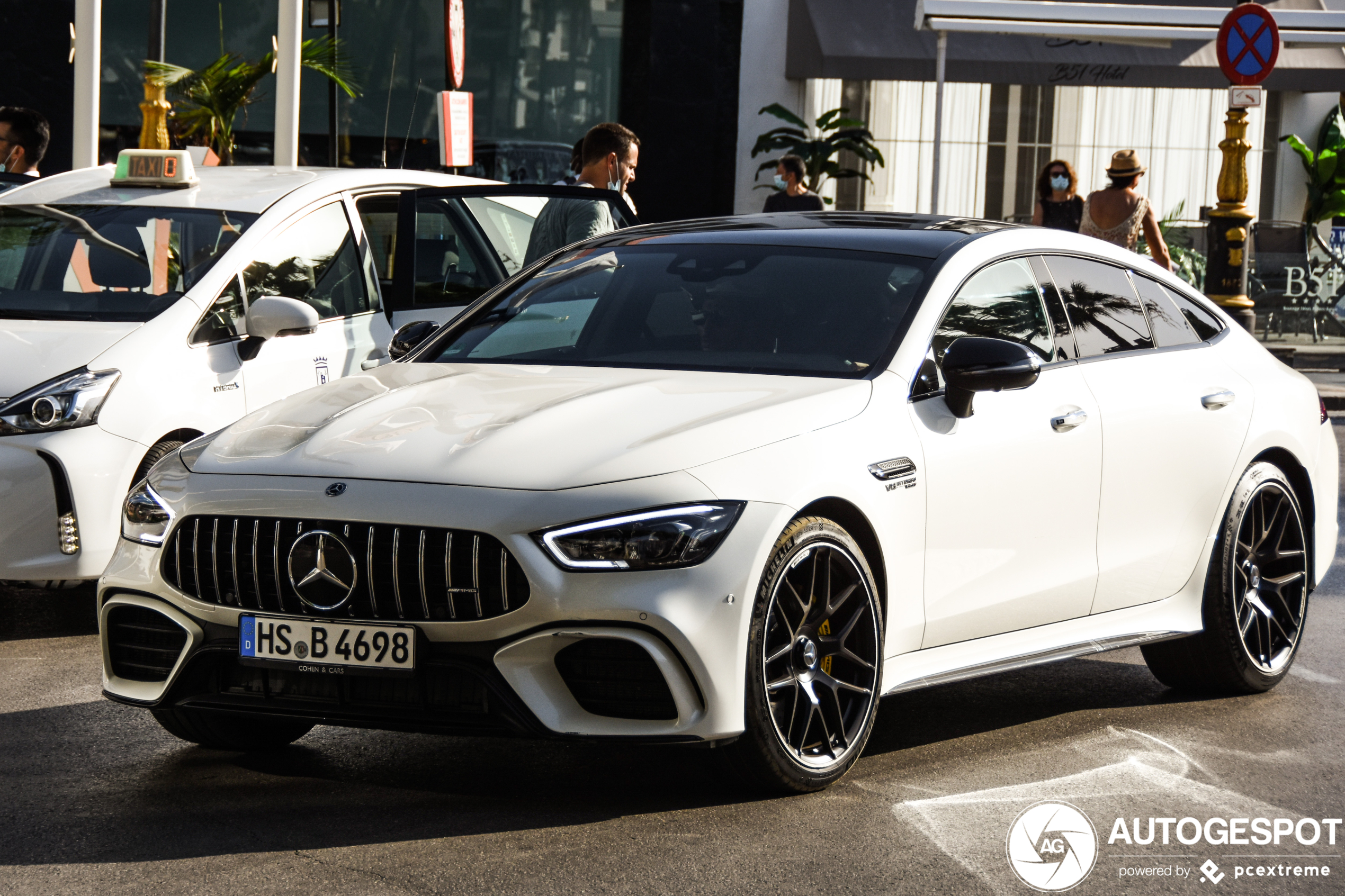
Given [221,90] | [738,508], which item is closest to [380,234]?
[738,508]

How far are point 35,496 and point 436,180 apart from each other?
3.07 m

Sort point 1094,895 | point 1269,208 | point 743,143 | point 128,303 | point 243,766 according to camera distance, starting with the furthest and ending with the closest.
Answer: point 1269,208, point 743,143, point 128,303, point 243,766, point 1094,895

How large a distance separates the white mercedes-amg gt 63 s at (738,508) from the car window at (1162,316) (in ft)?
0.06

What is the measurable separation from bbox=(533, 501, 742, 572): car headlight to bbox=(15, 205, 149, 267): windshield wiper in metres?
3.75

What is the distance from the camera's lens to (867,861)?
422cm

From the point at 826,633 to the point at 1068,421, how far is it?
1198mm

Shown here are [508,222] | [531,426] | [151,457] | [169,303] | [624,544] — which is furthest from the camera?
[508,222]

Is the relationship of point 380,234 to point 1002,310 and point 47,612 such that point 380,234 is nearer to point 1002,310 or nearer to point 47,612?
point 47,612

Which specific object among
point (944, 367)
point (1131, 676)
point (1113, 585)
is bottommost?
point (1131, 676)

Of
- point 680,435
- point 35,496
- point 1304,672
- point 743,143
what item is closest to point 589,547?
point 680,435

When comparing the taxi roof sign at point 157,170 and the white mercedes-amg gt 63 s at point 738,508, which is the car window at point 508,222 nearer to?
the taxi roof sign at point 157,170

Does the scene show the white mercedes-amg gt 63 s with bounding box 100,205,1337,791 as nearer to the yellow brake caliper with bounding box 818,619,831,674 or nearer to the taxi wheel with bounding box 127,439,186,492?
the yellow brake caliper with bounding box 818,619,831,674

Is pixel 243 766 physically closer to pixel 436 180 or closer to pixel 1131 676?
pixel 1131 676

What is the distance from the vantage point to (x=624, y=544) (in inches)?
167
